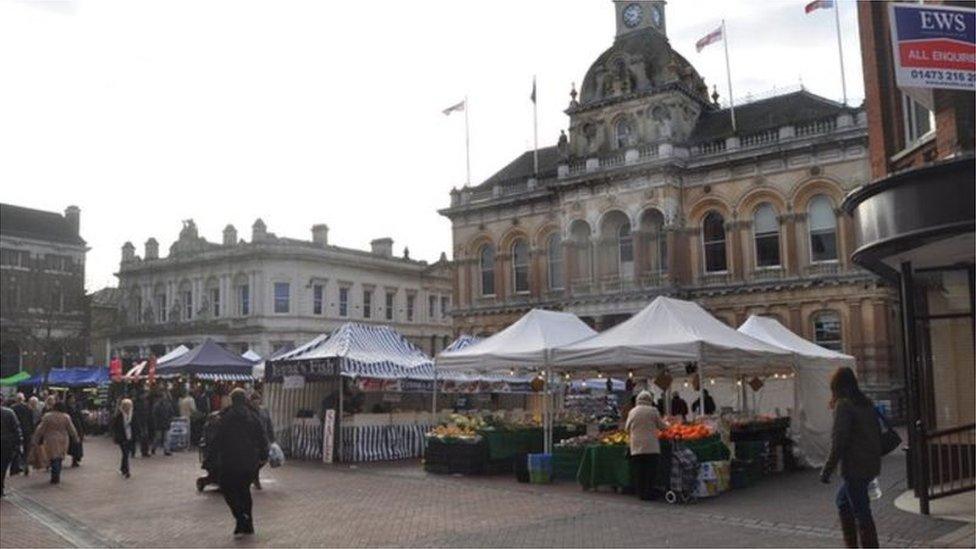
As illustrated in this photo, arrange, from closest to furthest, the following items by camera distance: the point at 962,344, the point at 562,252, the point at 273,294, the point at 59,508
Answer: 1. the point at 59,508
2. the point at 962,344
3. the point at 562,252
4. the point at 273,294

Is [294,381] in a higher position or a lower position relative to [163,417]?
higher

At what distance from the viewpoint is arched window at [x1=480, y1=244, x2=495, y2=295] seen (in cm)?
4581

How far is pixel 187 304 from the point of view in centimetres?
5991

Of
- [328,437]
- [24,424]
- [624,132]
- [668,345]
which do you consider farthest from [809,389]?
[624,132]

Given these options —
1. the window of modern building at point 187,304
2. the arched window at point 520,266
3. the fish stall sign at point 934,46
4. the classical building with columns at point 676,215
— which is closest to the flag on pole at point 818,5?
the classical building with columns at point 676,215

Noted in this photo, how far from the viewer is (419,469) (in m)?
19.5

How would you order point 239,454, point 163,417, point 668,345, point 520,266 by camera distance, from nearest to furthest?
point 239,454 < point 668,345 < point 163,417 < point 520,266

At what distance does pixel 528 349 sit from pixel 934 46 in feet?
34.4

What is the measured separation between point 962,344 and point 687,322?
4.84 metres

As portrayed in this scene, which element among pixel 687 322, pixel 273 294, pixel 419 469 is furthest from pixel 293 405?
pixel 273 294

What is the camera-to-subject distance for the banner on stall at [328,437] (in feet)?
70.6

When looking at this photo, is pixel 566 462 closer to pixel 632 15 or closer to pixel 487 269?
pixel 487 269

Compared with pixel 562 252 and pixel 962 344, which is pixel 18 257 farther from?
pixel 962 344

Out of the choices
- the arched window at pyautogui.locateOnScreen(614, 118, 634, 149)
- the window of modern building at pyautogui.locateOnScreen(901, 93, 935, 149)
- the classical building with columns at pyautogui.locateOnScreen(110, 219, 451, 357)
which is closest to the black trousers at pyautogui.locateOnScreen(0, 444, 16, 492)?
the window of modern building at pyautogui.locateOnScreen(901, 93, 935, 149)
